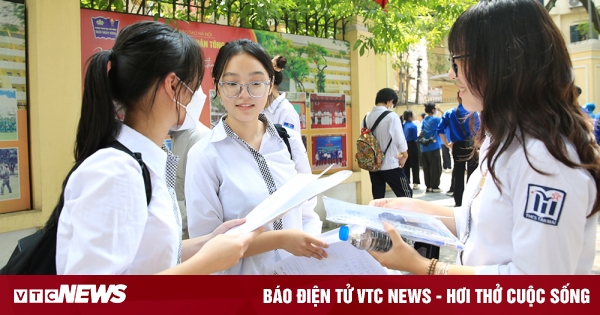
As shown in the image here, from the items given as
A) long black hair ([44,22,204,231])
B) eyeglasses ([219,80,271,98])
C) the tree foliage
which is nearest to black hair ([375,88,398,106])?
the tree foliage

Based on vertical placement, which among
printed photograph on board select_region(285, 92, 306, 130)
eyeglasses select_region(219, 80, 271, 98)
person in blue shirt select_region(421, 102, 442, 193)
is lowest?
person in blue shirt select_region(421, 102, 442, 193)

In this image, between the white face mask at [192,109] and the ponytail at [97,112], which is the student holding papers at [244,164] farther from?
the ponytail at [97,112]

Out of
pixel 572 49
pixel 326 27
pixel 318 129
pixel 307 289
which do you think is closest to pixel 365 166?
pixel 318 129

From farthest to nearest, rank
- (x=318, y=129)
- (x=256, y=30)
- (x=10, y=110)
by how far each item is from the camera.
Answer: (x=318, y=129) < (x=256, y=30) < (x=10, y=110)

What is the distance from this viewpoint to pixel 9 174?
3.60 meters

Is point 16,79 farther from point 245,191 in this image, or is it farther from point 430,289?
point 430,289

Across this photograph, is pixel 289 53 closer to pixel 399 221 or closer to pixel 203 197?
pixel 203 197

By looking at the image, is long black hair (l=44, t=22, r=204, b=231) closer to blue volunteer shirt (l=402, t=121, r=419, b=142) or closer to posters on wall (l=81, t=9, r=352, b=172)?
posters on wall (l=81, t=9, r=352, b=172)

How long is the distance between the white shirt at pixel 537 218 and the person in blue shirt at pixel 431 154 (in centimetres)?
751

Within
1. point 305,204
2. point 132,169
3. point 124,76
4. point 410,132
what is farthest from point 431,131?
point 132,169

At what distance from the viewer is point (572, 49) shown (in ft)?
50.4

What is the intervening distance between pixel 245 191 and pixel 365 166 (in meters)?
3.79

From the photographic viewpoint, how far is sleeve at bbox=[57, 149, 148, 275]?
105 cm

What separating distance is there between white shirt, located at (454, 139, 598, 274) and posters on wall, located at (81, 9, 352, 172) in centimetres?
385
